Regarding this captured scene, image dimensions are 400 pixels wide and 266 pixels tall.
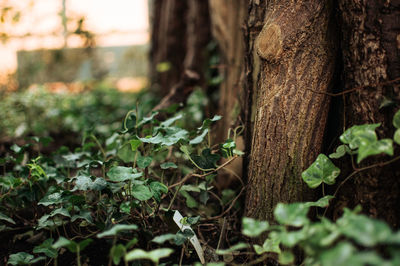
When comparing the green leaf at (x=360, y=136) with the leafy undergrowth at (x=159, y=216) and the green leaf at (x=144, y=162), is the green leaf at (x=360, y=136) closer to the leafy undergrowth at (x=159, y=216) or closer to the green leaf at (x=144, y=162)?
the leafy undergrowth at (x=159, y=216)

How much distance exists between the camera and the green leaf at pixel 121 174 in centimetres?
134

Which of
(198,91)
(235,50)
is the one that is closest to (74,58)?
(198,91)

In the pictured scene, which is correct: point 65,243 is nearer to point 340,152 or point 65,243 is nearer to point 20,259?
point 20,259

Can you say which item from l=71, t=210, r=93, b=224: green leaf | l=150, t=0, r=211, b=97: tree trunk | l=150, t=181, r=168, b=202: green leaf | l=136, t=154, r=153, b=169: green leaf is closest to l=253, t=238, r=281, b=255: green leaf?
l=150, t=181, r=168, b=202: green leaf

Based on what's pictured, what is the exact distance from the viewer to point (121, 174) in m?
1.36

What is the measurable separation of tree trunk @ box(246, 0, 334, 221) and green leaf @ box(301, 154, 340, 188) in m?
0.13

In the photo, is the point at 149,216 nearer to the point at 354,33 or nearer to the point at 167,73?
the point at 354,33

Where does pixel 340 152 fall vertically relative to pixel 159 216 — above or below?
above

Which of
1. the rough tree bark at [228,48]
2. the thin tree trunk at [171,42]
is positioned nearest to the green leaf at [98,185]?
the rough tree bark at [228,48]

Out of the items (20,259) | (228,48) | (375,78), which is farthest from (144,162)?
(228,48)

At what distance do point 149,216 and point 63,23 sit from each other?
186 inches

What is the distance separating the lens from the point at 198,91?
3236mm

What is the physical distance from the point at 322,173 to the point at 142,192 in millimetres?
678

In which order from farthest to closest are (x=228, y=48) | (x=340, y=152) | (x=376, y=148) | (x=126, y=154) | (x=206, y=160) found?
(x=228, y=48) → (x=126, y=154) → (x=206, y=160) → (x=340, y=152) → (x=376, y=148)
